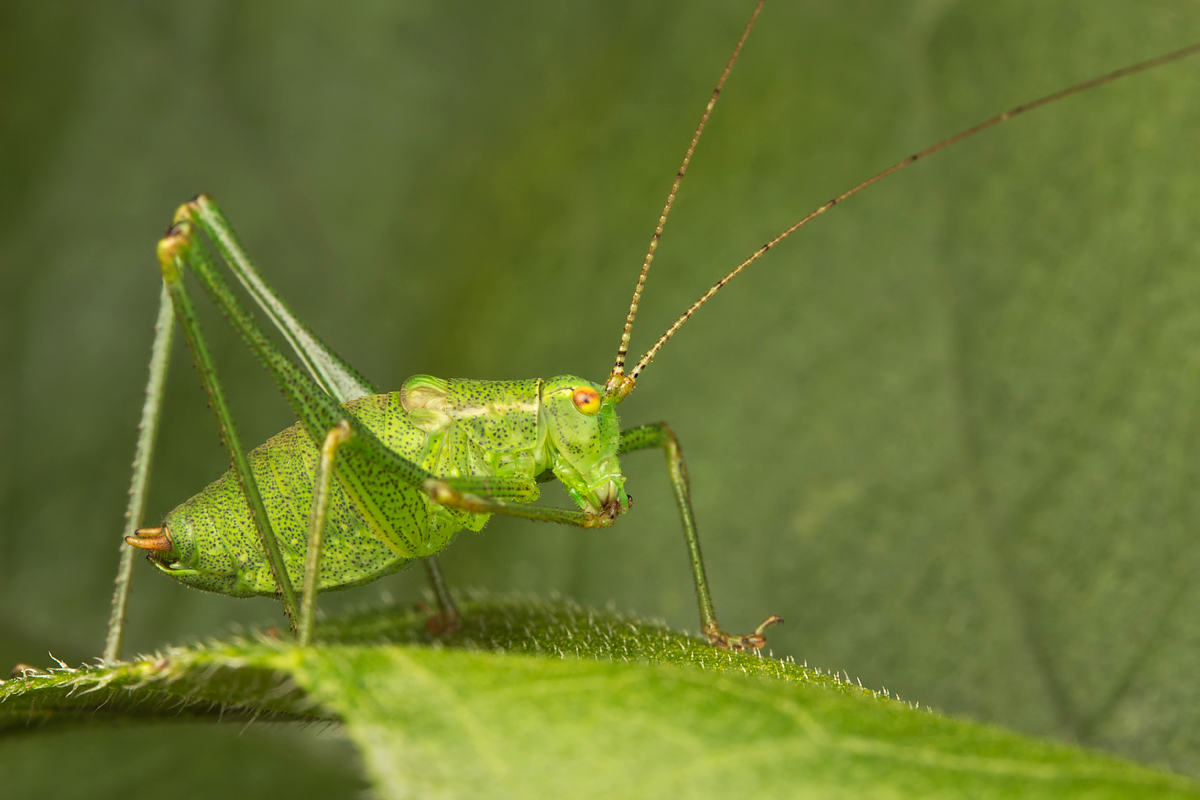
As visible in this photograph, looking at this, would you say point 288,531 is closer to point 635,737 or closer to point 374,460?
point 374,460

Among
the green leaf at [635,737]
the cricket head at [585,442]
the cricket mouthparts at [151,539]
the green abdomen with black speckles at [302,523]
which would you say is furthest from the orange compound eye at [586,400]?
the green leaf at [635,737]

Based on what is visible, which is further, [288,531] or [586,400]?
[586,400]

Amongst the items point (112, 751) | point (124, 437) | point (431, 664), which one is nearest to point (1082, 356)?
point (431, 664)

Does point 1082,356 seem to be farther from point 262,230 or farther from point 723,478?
point 262,230

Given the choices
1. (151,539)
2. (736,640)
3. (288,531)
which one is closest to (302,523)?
(288,531)

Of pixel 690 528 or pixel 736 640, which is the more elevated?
pixel 690 528

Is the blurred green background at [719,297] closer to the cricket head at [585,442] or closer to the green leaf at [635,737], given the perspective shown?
the cricket head at [585,442]
